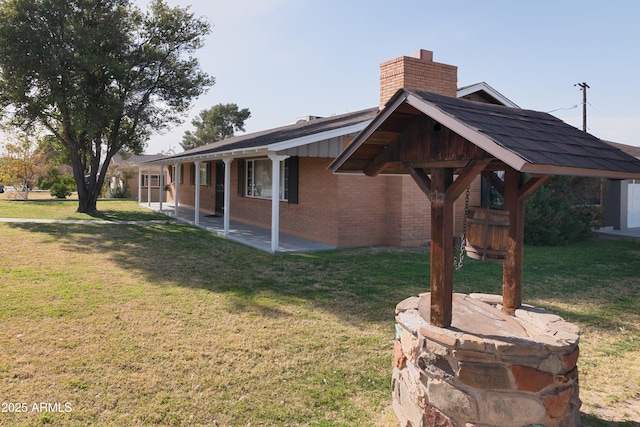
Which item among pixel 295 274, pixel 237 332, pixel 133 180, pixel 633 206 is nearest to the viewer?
pixel 237 332

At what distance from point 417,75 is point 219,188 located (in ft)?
36.0

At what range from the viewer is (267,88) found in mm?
17828

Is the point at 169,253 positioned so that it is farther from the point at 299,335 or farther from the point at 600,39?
the point at 600,39

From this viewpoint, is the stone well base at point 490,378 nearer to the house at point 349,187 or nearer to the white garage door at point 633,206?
the house at point 349,187

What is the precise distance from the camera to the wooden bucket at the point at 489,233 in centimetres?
319

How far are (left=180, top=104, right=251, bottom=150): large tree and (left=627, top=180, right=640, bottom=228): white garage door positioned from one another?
41.6 metres

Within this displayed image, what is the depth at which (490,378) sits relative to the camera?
A: 270cm

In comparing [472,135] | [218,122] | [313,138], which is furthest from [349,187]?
[218,122]

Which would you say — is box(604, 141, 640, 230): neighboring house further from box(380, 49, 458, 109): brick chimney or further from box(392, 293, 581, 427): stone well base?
box(392, 293, 581, 427): stone well base

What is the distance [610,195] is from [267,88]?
14.2 m

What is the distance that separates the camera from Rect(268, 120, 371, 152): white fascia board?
9.16m

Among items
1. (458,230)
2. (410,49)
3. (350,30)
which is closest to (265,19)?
(350,30)

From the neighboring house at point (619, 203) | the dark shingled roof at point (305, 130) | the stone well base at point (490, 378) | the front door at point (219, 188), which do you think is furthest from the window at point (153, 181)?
the stone well base at point (490, 378)

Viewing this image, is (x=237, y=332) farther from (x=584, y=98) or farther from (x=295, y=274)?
(x=584, y=98)
